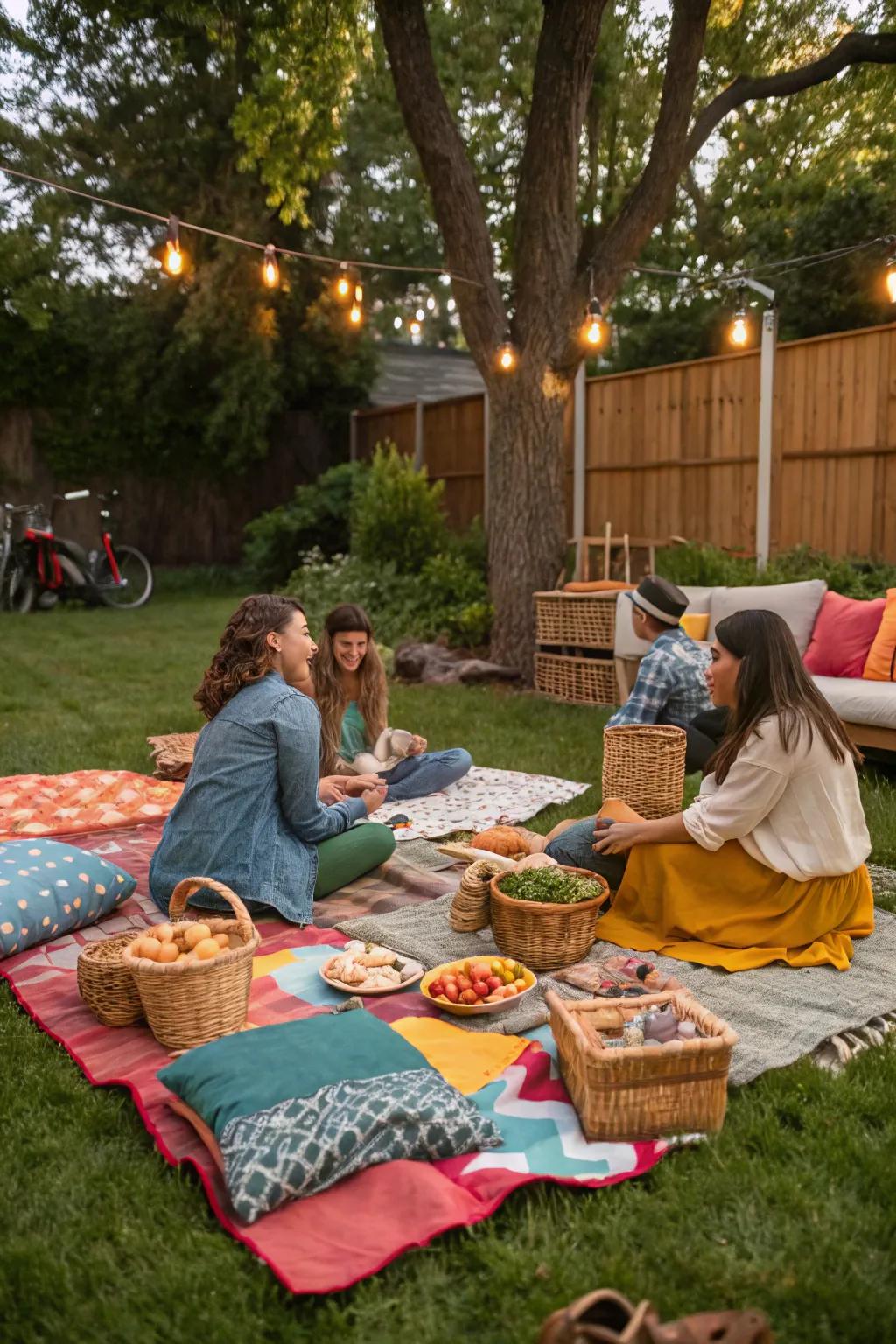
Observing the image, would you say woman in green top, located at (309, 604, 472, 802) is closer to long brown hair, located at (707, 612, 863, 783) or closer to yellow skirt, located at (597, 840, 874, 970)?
yellow skirt, located at (597, 840, 874, 970)

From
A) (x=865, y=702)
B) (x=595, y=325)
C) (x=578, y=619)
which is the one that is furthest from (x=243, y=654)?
(x=595, y=325)

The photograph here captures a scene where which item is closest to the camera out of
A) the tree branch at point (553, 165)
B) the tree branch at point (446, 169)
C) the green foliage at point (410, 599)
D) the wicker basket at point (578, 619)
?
the tree branch at point (553, 165)

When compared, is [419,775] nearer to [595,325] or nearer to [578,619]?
[578,619]

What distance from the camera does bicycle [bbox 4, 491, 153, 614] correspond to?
1406 cm

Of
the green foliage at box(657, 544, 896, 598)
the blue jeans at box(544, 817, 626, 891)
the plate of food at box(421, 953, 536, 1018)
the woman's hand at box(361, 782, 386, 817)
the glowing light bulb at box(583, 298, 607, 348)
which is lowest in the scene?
the plate of food at box(421, 953, 536, 1018)

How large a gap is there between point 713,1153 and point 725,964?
1048 mm

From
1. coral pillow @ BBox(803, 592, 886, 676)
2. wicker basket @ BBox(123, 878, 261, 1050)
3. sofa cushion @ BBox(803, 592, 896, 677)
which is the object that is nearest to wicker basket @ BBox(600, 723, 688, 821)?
wicker basket @ BBox(123, 878, 261, 1050)

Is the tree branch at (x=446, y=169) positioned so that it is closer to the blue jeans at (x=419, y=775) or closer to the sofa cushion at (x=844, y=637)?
the sofa cushion at (x=844, y=637)

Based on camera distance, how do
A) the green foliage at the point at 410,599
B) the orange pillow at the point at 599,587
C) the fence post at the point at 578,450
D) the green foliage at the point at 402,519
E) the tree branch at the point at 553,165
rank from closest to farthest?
the tree branch at the point at 553,165 → the orange pillow at the point at 599,587 → the green foliage at the point at 410,599 → the fence post at the point at 578,450 → the green foliage at the point at 402,519

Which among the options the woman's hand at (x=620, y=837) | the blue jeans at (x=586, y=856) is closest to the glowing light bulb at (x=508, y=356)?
the blue jeans at (x=586, y=856)

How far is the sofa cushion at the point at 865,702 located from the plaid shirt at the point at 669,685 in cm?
119

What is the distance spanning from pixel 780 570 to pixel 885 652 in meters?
2.12

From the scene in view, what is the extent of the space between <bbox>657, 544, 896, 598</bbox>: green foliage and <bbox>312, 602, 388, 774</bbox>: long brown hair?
12.7ft

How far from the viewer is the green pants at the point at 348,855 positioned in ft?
14.2
